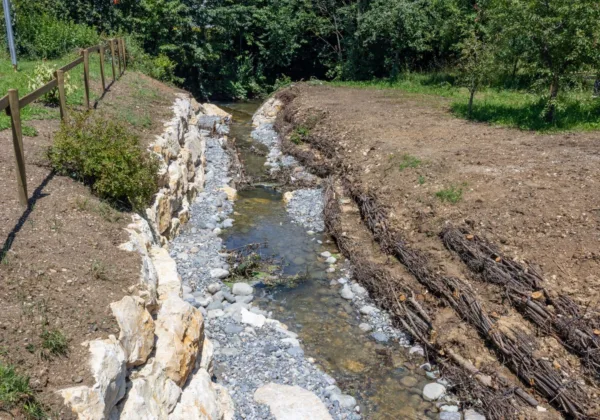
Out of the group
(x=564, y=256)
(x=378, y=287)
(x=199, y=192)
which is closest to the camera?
(x=564, y=256)

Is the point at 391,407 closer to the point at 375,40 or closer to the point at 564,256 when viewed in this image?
the point at 564,256

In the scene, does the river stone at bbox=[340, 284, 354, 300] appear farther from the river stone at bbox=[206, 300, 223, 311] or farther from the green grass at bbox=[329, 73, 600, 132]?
the green grass at bbox=[329, 73, 600, 132]

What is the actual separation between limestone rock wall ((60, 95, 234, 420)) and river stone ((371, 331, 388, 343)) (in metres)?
2.96

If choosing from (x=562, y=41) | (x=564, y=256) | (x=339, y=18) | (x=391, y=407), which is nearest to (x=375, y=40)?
(x=339, y=18)

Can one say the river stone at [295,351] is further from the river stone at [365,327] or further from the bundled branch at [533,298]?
the bundled branch at [533,298]

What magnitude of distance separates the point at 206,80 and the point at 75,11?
28.0 ft

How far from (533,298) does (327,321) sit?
3.47 metres

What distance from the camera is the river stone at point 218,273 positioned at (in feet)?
32.7

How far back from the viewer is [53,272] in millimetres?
5559

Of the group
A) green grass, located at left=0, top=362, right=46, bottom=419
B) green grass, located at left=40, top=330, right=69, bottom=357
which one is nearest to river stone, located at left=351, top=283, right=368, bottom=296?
green grass, located at left=40, top=330, right=69, bottom=357

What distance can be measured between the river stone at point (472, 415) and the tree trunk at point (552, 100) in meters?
10.3

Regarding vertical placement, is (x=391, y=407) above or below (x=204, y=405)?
below

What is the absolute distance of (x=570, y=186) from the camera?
9.49 meters

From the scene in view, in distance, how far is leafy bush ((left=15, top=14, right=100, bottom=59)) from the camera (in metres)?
20.1
